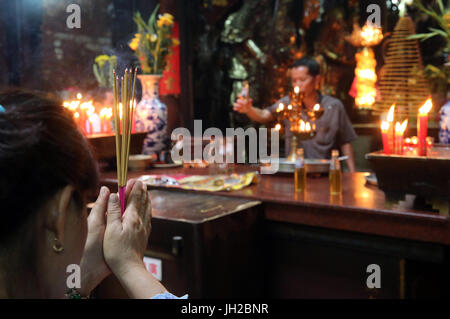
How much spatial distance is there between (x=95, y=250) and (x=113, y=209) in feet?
0.42

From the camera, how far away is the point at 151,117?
4.11m

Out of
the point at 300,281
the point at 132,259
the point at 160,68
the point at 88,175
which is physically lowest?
the point at 300,281

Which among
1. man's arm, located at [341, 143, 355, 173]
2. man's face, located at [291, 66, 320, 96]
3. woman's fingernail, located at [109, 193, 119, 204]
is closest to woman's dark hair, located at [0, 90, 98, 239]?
woman's fingernail, located at [109, 193, 119, 204]

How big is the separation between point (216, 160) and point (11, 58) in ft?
6.86

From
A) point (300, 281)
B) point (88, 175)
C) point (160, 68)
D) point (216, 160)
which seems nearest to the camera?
point (88, 175)

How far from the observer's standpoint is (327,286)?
8.48 feet

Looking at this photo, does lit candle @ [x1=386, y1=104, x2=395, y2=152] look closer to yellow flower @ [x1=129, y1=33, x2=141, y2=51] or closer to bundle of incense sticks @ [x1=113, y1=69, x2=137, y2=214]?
bundle of incense sticks @ [x1=113, y1=69, x2=137, y2=214]

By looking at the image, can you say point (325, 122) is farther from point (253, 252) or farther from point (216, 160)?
point (253, 252)

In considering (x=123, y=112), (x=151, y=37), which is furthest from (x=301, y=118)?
(x=123, y=112)

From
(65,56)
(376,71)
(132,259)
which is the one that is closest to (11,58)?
(65,56)

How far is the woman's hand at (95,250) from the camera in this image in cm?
97

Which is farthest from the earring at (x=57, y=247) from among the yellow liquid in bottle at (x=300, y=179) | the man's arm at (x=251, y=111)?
the man's arm at (x=251, y=111)

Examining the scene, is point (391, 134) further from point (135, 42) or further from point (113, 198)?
point (135, 42)
